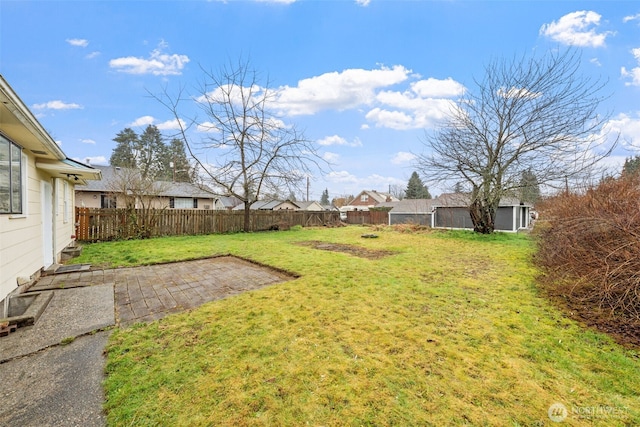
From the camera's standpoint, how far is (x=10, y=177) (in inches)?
143

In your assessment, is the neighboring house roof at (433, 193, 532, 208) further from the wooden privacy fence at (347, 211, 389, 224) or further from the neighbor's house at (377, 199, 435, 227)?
the wooden privacy fence at (347, 211, 389, 224)

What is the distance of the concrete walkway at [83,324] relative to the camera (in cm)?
185

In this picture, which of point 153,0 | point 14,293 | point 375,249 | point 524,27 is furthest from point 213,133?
point 524,27

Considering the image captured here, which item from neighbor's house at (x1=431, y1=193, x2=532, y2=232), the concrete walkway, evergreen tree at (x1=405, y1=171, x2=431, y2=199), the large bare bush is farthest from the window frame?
evergreen tree at (x1=405, y1=171, x2=431, y2=199)

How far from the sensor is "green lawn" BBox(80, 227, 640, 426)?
5.68 feet

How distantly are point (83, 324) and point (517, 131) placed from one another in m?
14.3

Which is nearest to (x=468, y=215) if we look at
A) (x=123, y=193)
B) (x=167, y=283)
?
(x=167, y=283)

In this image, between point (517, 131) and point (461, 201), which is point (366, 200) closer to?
point (461, 201)

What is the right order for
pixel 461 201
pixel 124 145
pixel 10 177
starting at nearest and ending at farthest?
1. pixel 10 177
2. pixel 461 201
3. pixel 124 145

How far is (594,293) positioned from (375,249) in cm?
565

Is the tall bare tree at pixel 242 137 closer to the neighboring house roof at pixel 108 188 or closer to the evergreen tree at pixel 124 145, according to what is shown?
the neighboring house roof at pixel 108 188

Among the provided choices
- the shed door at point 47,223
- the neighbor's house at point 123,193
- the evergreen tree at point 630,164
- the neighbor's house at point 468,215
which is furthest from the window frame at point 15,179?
the neighbor's house at point 468,215

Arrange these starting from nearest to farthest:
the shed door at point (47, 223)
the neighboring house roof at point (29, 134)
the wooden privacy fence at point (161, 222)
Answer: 1. the neighboring house roof at point (29, 134)
2. the shed door at point (47, 223)
3. the wooden privacy fence at point (161, 222)

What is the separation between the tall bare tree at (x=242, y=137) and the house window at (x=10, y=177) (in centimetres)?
919
